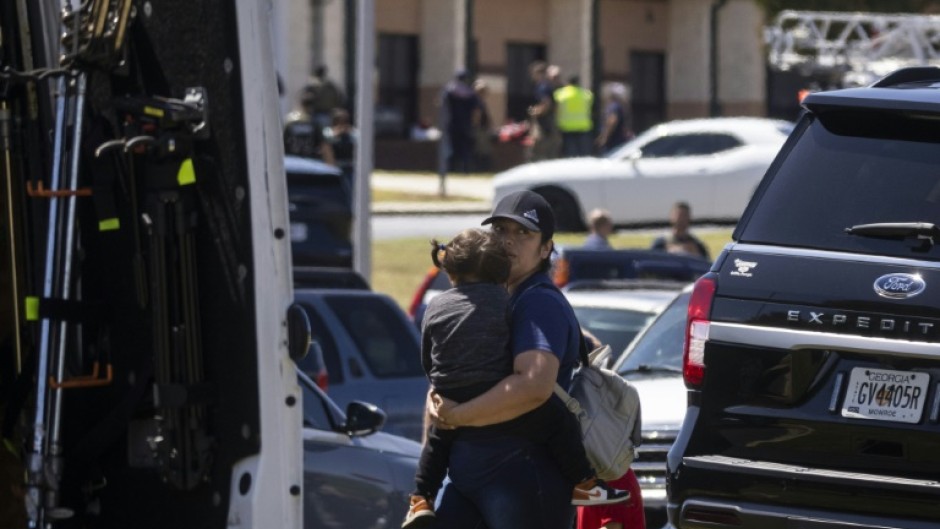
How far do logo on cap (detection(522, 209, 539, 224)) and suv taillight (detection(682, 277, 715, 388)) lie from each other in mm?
611

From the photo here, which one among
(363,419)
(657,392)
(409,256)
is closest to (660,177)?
(409,256)

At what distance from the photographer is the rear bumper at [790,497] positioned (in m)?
6.43

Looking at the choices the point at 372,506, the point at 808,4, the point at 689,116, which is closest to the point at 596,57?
the point at 808,4

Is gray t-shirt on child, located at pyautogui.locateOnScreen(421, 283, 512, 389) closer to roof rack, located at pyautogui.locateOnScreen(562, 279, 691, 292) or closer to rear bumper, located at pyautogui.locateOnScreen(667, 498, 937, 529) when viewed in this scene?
rear bumper, located at pyautogui.locateOnScreen(667, 498, 937, 529)

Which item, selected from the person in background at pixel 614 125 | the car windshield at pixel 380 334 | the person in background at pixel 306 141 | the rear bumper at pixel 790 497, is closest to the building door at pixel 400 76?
the person in background at pixel 614 125

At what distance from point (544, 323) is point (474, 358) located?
0.83ft

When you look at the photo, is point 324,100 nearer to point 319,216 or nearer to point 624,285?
point 319,216

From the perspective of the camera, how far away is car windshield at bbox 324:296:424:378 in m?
13.4

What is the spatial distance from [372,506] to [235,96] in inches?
179

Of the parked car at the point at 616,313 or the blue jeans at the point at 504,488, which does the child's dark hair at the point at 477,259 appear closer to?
the blue jeans at the point at 504,488

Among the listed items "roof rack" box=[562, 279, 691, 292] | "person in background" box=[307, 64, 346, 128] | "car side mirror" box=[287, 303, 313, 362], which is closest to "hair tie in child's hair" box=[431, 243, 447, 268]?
"car side mirror" box=[287, 303, 313, 362]

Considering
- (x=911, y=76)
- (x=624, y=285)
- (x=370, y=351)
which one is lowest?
(x=370, y=351)

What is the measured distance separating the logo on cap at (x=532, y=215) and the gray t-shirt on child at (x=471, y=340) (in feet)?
1.21

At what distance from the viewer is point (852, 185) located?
678 cm
